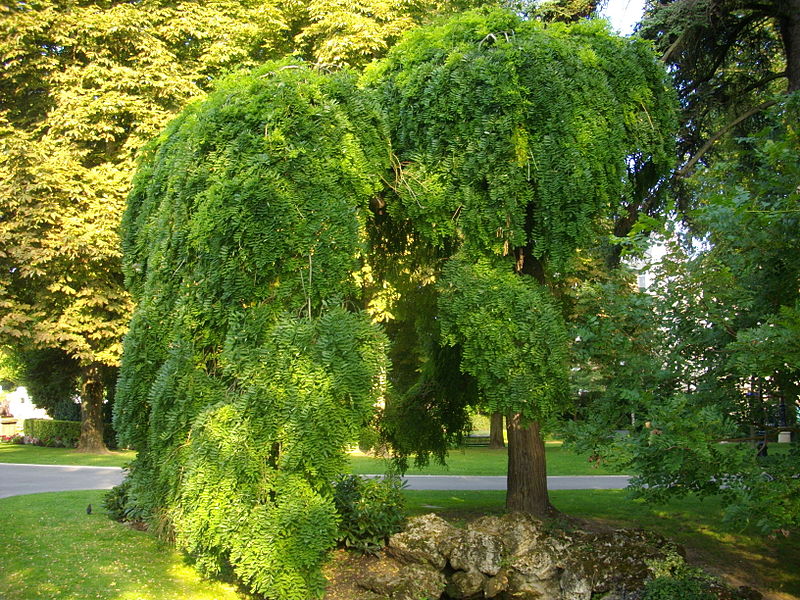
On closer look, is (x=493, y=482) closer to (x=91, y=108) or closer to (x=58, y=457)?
(x=91, y=108)

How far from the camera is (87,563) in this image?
8.93 metres

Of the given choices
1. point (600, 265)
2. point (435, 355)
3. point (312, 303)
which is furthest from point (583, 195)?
point (600, 265)

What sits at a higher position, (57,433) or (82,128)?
(82,128)

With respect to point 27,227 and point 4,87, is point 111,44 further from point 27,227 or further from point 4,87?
point 27,227

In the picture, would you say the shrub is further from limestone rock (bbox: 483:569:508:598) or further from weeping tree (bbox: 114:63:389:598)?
limestone rock (bbox: 483:569:508:598)

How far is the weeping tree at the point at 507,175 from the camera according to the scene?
28.2ft

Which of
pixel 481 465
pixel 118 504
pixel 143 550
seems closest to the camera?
pixel 143 550

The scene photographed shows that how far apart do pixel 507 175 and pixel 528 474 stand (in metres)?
4.87

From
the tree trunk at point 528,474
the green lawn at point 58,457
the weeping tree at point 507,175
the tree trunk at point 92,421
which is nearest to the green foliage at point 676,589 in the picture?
the weeping tree at point 507,175

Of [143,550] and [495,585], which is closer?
[495,585]

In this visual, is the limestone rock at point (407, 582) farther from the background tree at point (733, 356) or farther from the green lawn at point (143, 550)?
the background tree at point (733, 356)

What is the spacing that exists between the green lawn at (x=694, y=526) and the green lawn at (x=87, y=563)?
4.71 metres

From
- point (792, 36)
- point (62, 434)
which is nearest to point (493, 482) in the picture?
point (792, 36)

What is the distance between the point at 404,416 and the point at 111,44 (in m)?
13.4
